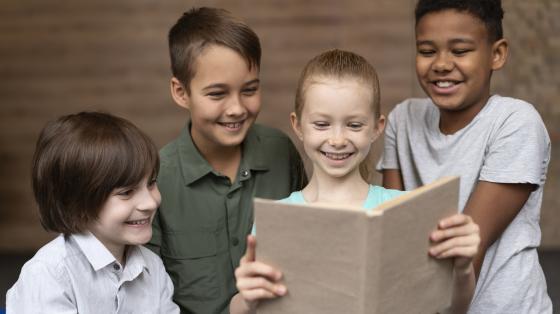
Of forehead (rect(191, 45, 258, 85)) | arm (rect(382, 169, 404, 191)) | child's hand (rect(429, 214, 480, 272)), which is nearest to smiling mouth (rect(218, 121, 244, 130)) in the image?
forehead (rect(191, 45, 258, 85))

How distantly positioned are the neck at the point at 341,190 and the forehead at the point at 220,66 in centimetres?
37

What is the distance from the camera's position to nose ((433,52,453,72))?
1809 mm

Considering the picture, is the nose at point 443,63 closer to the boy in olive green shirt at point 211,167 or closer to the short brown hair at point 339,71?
the short brown hair at point 339,71

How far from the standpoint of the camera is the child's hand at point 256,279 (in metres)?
1.35

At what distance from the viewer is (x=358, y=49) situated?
13.4 ft

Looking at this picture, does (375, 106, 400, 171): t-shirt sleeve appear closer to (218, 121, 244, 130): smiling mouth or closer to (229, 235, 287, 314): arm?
(218, 121, 244, 130): smiling mouth

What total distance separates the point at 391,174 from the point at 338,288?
2.43 ft

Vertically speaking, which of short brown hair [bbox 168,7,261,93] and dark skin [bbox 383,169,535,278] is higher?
short brown hair [bbox 168,7,261,93]

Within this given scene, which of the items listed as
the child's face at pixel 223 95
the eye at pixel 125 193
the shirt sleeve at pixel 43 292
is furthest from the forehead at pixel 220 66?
the shirt sleeve at pixel 43 292

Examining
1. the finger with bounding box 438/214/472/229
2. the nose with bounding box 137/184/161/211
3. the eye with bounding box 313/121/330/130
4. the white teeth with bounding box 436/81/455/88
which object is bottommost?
the nose with bounding box 137/184/161/211

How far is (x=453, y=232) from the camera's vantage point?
1.39 metres

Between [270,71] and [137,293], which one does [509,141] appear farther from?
[270,71]

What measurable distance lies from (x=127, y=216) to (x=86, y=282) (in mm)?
172

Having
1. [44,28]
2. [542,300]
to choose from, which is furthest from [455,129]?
[44,28]
